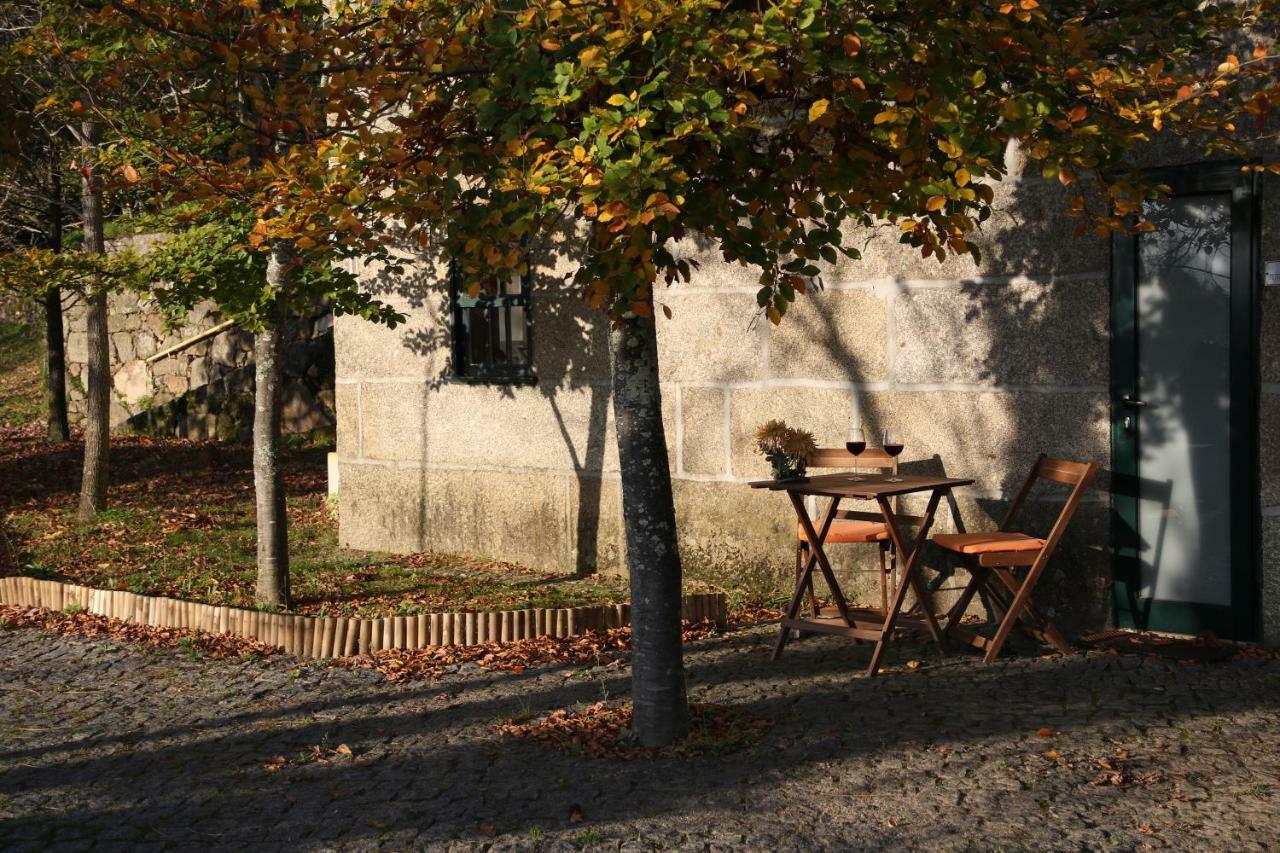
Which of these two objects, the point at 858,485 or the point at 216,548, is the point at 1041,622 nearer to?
the point at 858,485

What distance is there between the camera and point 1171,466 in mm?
7465

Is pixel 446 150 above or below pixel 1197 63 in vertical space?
below

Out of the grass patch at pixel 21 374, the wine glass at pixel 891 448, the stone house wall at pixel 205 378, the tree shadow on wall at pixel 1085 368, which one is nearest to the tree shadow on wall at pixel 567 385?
the wine glass at pixel 891 448

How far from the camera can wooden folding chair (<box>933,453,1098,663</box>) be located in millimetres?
7008

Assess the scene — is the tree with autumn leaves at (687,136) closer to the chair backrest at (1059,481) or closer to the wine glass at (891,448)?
the chair backrest at (1059,481)

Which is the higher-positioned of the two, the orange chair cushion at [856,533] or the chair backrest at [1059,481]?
the chair backrest at [1059,481]

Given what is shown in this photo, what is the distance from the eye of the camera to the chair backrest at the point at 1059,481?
695cm

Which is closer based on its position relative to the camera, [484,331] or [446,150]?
[446,150]

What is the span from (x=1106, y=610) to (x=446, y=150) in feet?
14.7

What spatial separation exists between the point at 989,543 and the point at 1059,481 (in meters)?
0.66

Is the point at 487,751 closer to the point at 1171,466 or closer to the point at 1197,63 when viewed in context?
the point at 1171,466

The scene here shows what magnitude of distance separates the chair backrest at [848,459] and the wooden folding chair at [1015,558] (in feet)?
3.24

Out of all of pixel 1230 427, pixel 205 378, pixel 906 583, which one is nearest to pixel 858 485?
pixel 906 583

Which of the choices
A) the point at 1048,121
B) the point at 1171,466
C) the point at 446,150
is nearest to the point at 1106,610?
the point at 1171,466
